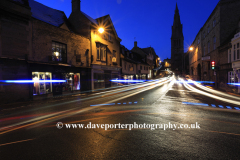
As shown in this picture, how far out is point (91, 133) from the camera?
13.7ft

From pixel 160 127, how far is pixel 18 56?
12658 millimetres

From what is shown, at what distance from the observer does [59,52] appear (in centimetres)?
1480

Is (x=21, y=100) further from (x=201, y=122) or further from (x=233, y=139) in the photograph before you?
(x=233, y=139)

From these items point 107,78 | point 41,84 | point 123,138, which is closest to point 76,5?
point 107,78

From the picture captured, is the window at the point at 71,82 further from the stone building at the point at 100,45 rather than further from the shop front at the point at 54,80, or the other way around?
the stone building at the point at 100,45

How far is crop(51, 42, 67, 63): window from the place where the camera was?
14109mm

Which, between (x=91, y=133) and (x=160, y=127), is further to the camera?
(x=160, y=127)

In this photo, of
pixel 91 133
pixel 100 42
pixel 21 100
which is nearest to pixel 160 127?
pixel 91 133

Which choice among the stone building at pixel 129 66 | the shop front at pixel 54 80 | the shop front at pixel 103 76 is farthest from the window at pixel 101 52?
the stone building at pixel 129 66

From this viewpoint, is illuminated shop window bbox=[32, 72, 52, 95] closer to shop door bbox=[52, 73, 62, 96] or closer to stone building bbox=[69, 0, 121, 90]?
shop door bbox=[52, 73, 62, 96]

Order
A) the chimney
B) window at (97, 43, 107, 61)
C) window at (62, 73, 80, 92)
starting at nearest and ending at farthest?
window at (62, 73, 80, 92), the chimney, window at (97, 43, 107, 61)

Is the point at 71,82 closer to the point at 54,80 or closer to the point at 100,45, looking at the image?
the point at 54,80

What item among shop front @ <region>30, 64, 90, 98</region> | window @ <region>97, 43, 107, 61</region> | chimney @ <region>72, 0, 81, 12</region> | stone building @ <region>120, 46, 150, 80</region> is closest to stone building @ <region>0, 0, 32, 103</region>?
shop front @ <region>30, 64, 90, 98</region>

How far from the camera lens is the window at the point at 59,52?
14.1 metres
